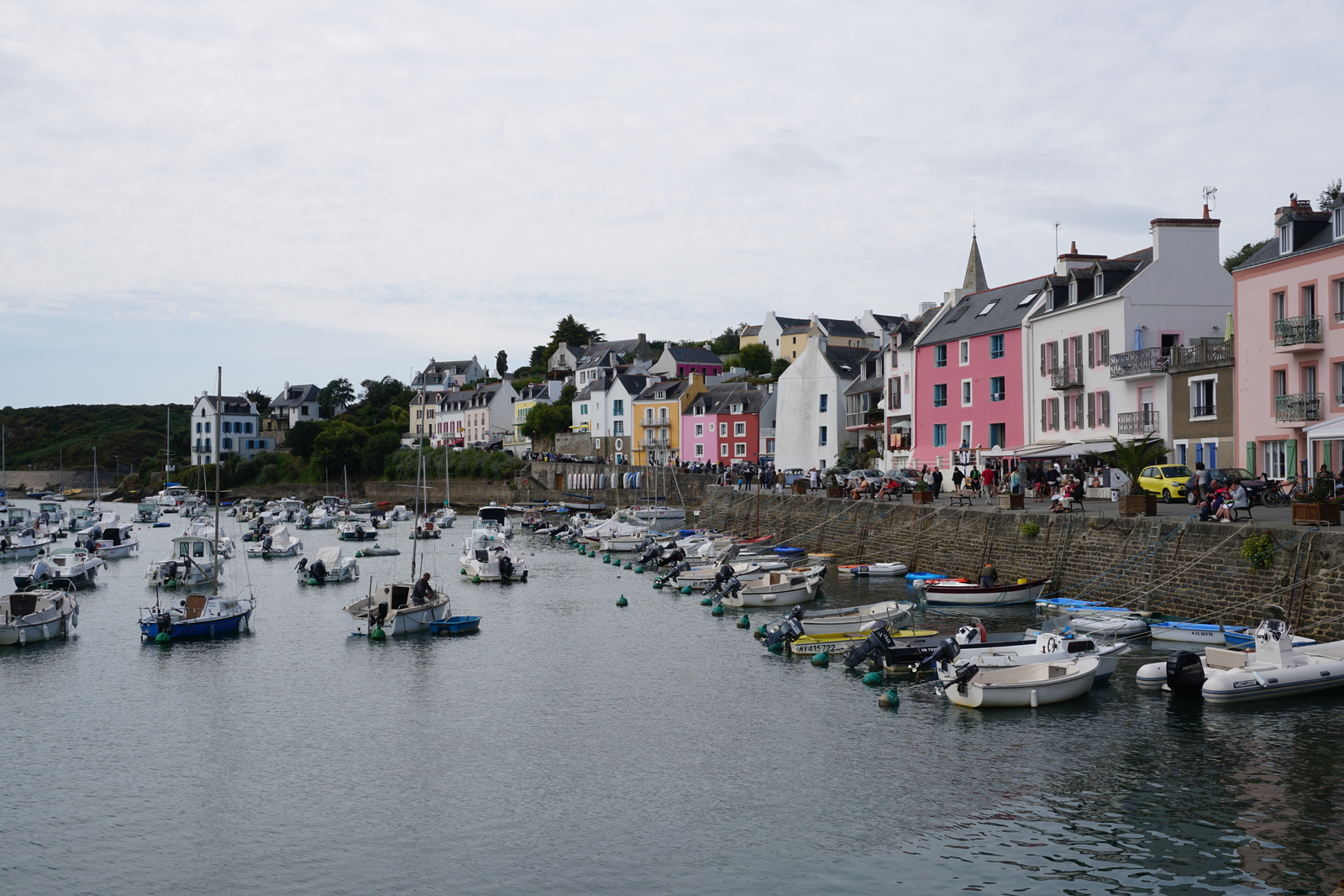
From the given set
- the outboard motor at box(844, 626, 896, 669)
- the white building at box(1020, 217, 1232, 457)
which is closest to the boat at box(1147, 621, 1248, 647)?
the outboard motor at box(844, 626, 896, 669)

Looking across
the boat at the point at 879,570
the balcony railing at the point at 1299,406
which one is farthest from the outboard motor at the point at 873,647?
the balcony railing at the point at 1299,406

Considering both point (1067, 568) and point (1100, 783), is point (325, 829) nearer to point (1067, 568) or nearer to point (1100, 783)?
point (1100, 783)

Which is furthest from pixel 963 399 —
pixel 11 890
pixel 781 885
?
pixel 11 890

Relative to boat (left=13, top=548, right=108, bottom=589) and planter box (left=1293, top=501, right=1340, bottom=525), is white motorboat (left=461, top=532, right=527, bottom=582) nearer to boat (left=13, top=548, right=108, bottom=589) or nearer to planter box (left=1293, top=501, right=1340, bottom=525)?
boat (left=13, top=548, right=108, bottom=589)

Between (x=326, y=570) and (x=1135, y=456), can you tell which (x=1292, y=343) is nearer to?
(x=1135, y=456)

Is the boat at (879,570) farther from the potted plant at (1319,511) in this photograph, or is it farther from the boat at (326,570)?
the boat at (326,570)

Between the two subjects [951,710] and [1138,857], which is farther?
[951,710]

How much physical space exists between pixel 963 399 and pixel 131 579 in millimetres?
52710

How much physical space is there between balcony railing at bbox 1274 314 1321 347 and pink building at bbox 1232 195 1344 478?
3cm

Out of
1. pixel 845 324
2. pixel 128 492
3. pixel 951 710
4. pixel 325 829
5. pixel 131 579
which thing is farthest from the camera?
pixel 128 492

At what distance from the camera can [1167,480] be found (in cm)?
4419

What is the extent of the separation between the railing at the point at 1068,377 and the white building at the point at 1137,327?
0.21 feet

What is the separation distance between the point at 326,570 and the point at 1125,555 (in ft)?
138

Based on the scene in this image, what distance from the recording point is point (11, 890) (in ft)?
56.9
